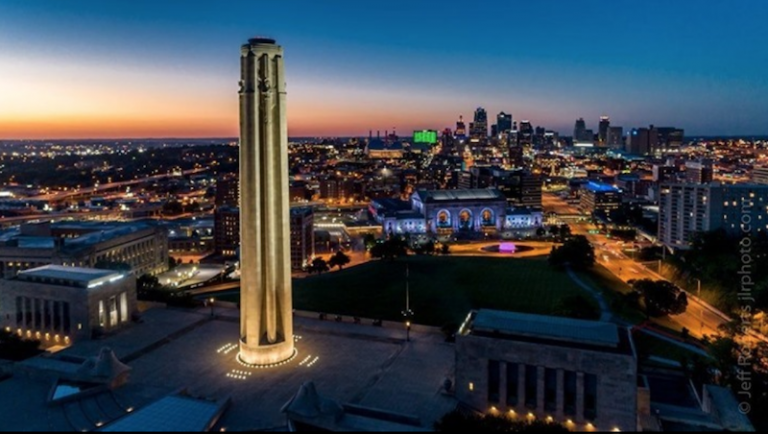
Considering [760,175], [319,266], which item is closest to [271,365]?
[319,266]

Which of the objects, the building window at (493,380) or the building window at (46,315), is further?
the building window at (46,315)

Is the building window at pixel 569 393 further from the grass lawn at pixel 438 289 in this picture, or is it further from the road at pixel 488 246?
the road at pixel 488 246

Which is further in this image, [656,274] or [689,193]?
[689,193]

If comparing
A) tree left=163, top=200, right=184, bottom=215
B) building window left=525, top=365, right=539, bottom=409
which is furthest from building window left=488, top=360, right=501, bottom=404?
tree left=163, top=200, right=184, bottom=215

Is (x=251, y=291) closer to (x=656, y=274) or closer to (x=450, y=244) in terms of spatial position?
(x=656, y=274)

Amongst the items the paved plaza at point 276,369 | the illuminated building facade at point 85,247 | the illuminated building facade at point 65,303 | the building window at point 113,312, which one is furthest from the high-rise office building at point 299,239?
the building window at point 113,312

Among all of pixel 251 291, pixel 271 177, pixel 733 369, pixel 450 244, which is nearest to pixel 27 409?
pixel 251 291
